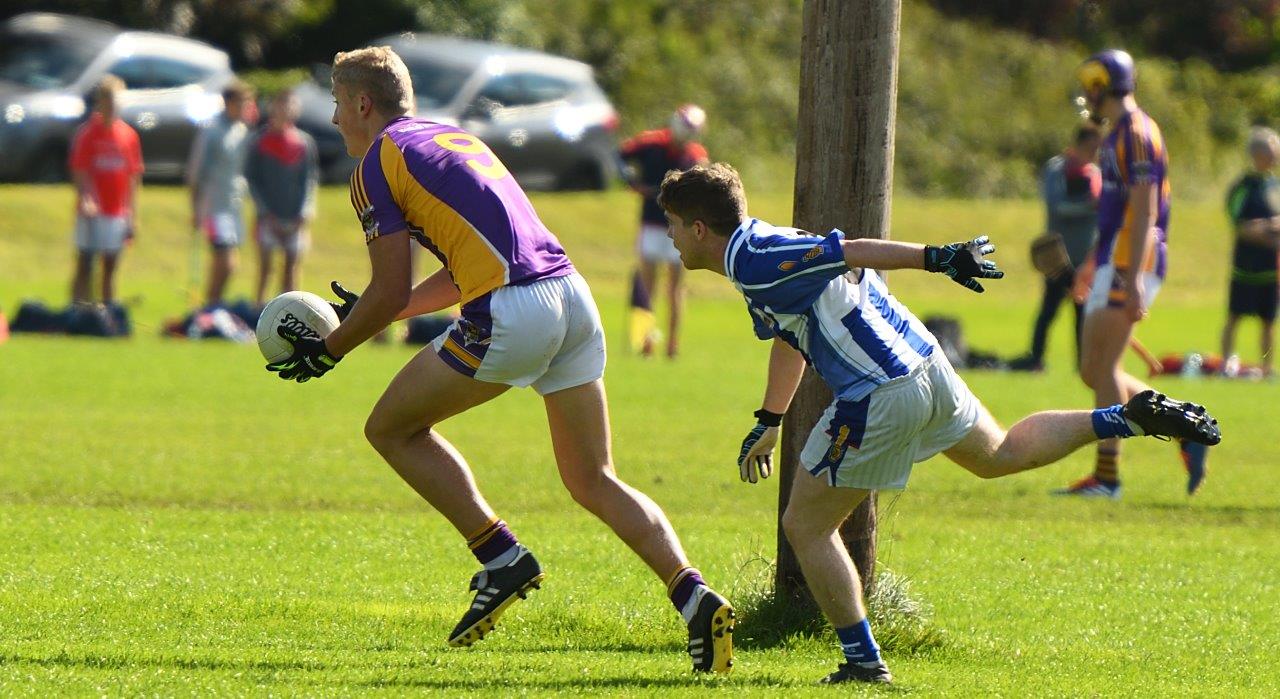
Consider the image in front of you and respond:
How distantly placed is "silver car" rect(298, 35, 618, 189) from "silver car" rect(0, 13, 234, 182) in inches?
63.0

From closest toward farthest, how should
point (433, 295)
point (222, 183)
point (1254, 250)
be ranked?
point (433, 295) → point (1254, 250) → point (222, 183)

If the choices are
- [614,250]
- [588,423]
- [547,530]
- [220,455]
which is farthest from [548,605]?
[614,250]

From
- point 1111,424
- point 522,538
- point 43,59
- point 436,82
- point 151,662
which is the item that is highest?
point 1111,424

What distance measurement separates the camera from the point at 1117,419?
6336mm

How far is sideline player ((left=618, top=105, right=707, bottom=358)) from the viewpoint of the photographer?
1802cm

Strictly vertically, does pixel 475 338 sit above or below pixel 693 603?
above

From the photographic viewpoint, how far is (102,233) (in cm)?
1847

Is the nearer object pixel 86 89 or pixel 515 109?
pixel 86 89

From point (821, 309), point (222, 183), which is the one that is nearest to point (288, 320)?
point (821, 309)

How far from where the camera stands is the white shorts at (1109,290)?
10164 mm

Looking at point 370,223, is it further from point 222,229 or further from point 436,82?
point 436,82

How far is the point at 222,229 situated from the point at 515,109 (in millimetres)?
10168

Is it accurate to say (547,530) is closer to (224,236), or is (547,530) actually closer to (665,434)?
(665,434)

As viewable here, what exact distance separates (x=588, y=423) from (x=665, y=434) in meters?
6.62
